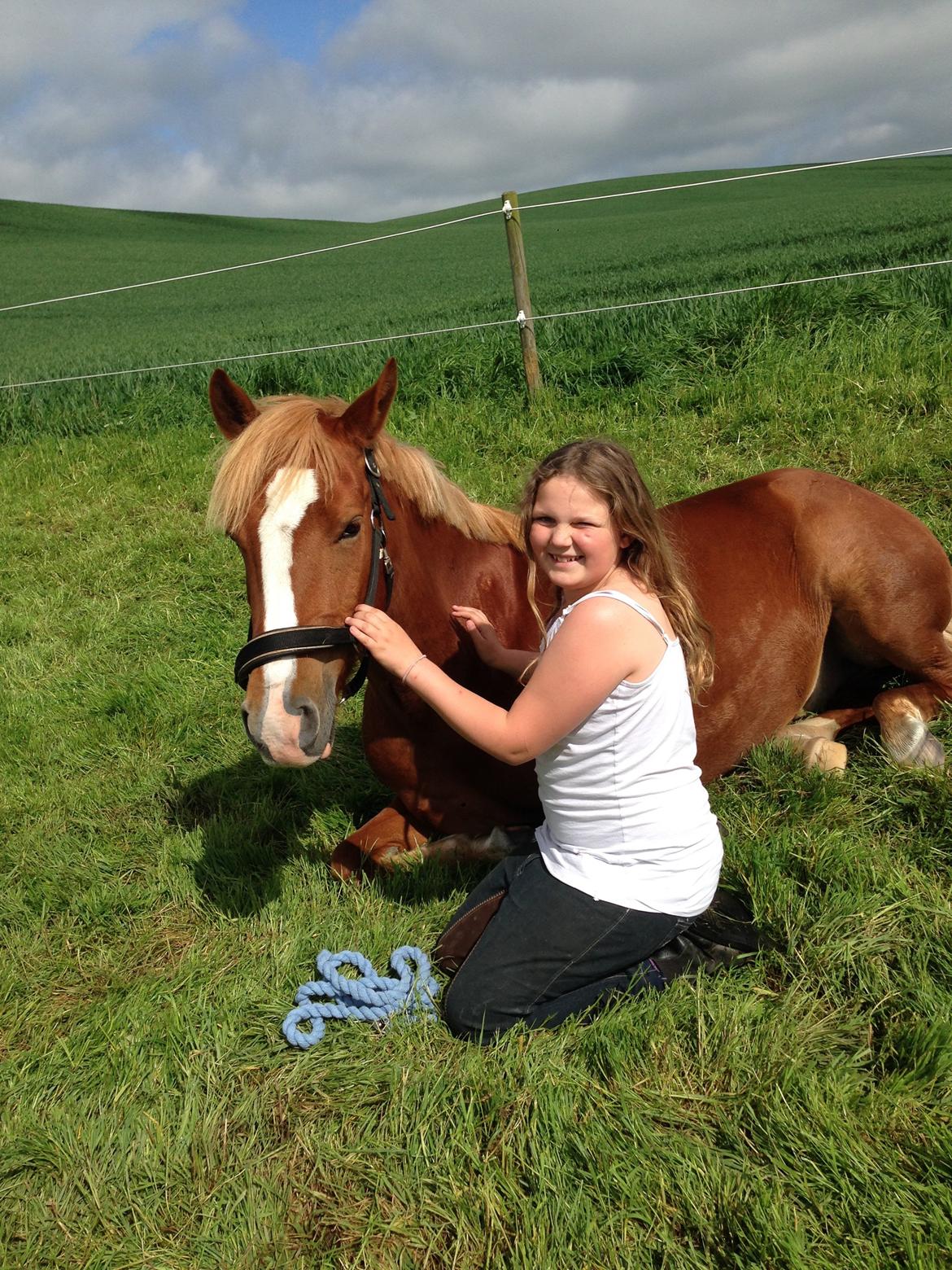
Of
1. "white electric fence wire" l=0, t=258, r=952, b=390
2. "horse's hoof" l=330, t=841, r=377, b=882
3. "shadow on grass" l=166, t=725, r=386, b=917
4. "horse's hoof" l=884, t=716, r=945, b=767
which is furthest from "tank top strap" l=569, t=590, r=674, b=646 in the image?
"white electric fence wire" l=0, t=258, r=952, b=390

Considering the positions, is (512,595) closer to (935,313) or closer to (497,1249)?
(497,1249)

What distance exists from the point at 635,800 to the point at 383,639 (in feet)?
2.69

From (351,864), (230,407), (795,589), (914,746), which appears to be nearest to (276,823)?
(351,864)

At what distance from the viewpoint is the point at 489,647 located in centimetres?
297

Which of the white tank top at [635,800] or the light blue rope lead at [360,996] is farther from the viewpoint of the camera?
the light blue rope lead at [360,996]

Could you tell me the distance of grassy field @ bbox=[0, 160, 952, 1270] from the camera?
1932 mm

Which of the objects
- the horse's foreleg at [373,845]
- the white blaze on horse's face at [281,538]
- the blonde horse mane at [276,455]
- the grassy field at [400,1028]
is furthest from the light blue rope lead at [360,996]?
the blonde horse mane at [276,455]

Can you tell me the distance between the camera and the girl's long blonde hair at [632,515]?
7.78ft

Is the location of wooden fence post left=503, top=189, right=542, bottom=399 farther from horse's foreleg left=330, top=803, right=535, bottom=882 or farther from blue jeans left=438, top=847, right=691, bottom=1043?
blue jeans left=438, top=847, right=691, bottom=1043

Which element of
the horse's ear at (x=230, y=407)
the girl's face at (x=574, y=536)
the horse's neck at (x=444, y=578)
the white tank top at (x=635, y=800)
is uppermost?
the horse's ear at (x=230, y=407)

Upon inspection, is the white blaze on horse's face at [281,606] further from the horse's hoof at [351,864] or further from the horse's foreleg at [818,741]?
the horse's foreleg at [818,741]

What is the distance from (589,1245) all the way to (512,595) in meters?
2.03

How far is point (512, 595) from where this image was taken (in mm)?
3268

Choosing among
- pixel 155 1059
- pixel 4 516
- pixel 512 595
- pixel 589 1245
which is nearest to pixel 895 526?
pixel 512 595
